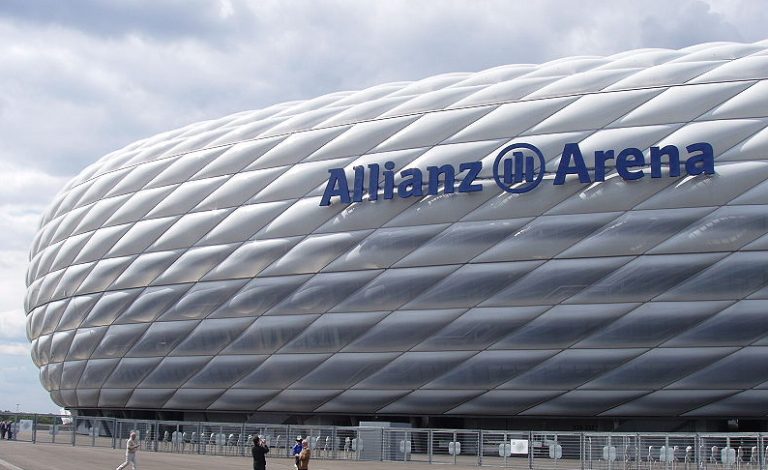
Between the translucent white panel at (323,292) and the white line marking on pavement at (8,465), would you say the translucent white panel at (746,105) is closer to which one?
the translucent white panel at (323,292)

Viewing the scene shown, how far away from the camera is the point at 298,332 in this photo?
3475 cm

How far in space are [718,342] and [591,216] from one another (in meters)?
5.05

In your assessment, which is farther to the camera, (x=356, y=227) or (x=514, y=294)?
(x=356, y=227)

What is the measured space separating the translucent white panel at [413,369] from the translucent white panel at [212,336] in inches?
204

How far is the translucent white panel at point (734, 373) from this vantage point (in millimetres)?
29047

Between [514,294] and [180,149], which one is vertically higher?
[180,149]

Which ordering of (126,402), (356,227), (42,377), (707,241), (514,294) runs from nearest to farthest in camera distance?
1. (707,241)
2. (514,294)
3. (356,227)
4. (126,402)
5. (42,377)

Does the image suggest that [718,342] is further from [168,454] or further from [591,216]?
[168,454]

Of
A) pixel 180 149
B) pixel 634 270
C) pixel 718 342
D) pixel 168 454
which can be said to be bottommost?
pixel 168 454

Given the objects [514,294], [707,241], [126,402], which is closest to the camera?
[707,241]

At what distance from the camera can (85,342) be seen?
41.2m

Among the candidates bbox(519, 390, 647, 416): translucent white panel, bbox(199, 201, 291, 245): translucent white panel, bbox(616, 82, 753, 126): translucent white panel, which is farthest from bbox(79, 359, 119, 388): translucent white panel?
bbox(616, 82, 753, 126): translucent white panel

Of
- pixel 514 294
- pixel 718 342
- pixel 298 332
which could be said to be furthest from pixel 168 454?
pixel 718 342

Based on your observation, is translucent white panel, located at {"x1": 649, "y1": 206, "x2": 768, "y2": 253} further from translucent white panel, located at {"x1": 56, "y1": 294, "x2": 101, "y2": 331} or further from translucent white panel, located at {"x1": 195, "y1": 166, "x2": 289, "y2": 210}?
translucent white panel, located at {"x1": 56, "y1": 294, "x2": 101, "y2": 331}
